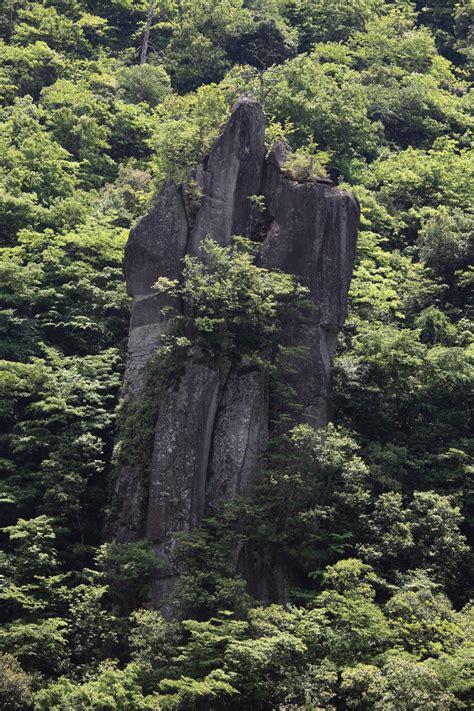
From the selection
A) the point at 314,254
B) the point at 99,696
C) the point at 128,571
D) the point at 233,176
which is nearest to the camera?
the point at 99,696

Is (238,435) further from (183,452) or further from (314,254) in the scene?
(314,254)

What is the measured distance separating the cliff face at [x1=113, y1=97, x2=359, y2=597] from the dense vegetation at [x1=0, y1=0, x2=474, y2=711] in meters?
0.79

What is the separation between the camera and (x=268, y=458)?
23.5 meters

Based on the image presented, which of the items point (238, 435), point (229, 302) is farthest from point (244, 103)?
point (238, 435)

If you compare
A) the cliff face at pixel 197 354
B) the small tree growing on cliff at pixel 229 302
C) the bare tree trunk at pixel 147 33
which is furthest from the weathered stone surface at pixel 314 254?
the bare tree trunk at pixel 147 33

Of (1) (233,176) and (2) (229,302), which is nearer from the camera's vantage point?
(2) (229,302)

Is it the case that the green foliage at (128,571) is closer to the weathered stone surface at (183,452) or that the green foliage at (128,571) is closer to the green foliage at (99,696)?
the weathered stone surface at (183,452)

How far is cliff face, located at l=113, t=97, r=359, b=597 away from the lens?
23219 millimetres

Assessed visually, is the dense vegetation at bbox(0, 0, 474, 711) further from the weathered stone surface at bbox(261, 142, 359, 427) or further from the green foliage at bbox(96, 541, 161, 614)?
the weathered stone surface at bbox(261, 142, 359, 427)

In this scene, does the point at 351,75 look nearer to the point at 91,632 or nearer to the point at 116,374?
the point at 116,374

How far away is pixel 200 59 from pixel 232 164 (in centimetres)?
2329

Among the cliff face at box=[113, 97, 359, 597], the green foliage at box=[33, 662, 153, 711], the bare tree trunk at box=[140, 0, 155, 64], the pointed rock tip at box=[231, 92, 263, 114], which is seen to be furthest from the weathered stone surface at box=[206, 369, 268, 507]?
the bare tree trunk at box=[140, 0, 155, 64]

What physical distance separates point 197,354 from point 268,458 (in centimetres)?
323

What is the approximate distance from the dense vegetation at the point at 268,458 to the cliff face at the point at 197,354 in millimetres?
792
